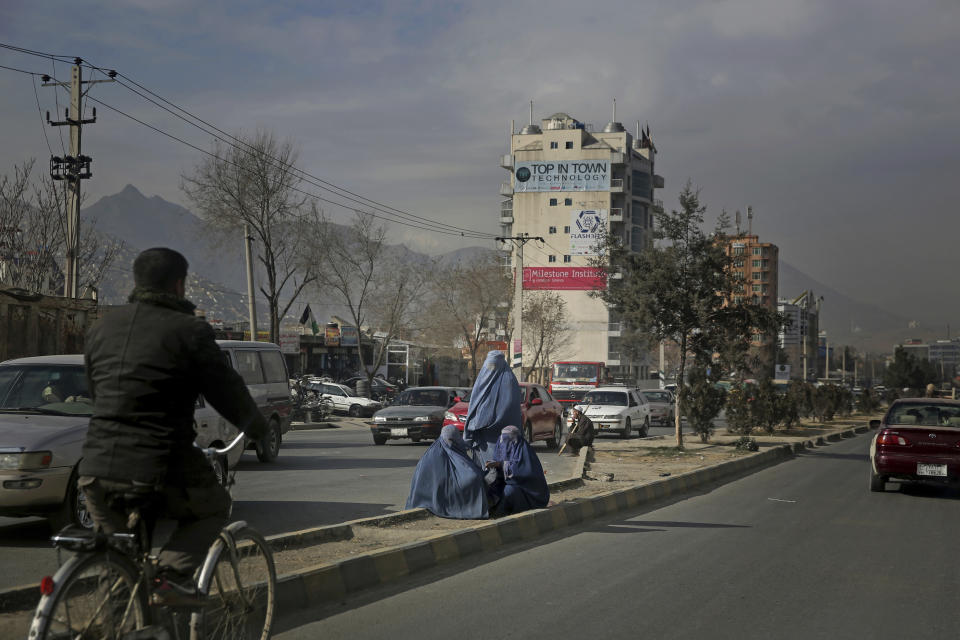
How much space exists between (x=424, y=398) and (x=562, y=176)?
8904cm

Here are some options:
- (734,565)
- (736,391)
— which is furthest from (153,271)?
(736,391)

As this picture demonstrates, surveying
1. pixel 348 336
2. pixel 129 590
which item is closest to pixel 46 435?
pixel 129 590

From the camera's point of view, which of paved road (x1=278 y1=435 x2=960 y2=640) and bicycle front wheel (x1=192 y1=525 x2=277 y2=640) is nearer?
bicycle front wheel (x1=192 y1=525 x2=277 y2=640)

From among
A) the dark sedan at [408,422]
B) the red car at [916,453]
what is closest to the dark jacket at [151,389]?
the red car at [916,453]

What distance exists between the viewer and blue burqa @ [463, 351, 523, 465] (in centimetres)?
1027

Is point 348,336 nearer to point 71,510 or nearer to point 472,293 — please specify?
point 472,293

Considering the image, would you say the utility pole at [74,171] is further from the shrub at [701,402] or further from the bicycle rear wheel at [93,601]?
the bicycle rear wheel at [93,601]

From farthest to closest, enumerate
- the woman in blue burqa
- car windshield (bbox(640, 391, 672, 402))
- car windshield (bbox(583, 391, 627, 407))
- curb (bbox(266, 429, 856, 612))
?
1. car windshield (bbox(640, 391, 672, 402))
2. car windshield (bbox(583, 391, 627, 407))
3. the woman in blue burqa
4. curb (bbox(266, 429, 856, 612))

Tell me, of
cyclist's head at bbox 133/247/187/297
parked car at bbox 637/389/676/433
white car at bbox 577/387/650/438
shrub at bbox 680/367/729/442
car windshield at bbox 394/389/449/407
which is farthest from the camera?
parked car at bbox 637/389/676/433

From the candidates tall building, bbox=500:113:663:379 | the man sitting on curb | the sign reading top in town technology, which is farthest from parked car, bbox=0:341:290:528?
the sign reading top in town technology

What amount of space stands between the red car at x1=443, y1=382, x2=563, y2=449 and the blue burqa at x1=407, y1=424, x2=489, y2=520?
10.4m

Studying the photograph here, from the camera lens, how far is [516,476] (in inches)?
388

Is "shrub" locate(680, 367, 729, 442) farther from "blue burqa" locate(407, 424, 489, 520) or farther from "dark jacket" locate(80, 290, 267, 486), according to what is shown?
"dark jacket" locate(80, 290, 267, 486)

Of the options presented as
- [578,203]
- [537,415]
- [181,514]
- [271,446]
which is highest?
[578,203]
